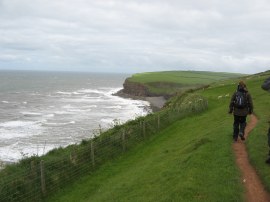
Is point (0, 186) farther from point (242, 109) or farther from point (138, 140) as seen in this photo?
point (138, 140)

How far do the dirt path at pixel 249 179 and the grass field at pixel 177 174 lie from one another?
237mm

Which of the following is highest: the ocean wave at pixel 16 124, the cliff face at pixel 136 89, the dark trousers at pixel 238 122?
the dark trousers at pixel 238 122

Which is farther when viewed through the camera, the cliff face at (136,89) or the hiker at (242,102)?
the cliff face at (136,89)

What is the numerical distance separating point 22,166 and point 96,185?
4.42m

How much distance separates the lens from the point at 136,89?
15038 cm

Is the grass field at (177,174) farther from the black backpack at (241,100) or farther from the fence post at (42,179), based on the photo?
the black backpack at (241,100)

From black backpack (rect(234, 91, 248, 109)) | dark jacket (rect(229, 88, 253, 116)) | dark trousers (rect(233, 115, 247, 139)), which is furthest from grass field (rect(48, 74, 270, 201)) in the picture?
black backpack (rect(234, 91, 248, 109))

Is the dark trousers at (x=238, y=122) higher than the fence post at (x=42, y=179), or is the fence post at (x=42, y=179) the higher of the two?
the dark trousers at (x=238, y=122)

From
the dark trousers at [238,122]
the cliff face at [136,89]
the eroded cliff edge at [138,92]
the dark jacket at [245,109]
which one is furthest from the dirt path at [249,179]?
the cliff face at [136,89]

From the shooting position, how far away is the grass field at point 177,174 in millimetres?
13977

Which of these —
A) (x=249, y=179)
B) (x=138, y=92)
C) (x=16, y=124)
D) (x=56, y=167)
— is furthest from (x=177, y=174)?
(x=138, y=92)

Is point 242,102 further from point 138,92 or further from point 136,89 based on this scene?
point 136,89

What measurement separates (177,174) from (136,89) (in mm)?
134089

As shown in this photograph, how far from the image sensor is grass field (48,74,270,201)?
45.9 ft
